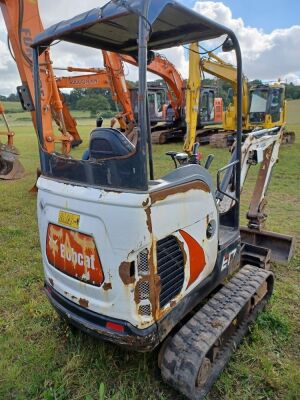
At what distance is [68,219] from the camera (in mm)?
2191

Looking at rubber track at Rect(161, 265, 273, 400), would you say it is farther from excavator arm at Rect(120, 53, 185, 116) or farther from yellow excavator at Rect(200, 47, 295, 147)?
yellow excavator at Rect(200, 47, 295, 147)

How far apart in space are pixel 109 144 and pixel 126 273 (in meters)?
0.77

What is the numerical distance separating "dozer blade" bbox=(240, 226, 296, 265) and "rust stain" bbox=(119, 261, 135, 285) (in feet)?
8.64

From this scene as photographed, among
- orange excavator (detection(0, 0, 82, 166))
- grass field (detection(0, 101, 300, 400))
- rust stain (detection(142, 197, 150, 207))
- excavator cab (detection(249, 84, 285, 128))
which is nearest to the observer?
rust stain (detection(142, 197, 150, 207))

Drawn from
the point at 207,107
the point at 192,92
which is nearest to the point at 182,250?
the point at 192,92

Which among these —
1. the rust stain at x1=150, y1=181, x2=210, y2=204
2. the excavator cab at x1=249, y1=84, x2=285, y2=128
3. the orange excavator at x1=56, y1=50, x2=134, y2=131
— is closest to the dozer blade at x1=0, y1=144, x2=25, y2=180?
the orange excavator at x1=56, y1=50, x2=134, y2=131

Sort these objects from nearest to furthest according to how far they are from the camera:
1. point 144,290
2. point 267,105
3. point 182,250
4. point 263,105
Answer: point 144,290 < point 182,250 < point 267,105 < point 263,105

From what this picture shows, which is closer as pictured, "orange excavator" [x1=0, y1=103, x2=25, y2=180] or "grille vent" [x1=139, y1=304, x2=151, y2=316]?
"grille vent" [x1=139, y1=304, x2=151, y2=316]

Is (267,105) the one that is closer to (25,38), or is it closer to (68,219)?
(25,38)

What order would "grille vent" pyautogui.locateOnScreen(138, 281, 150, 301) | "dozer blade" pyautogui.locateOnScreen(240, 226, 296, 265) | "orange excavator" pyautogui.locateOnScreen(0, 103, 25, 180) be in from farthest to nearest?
"orange excavator" pyautogui.locateOnScreen(0, 103, 25, 180), "dozer blade" pyautogui.locateOnScreen(240, 226, 296, 265), "grille vent" pyautogui.locateOnScreen(138, 281, 150, 301)

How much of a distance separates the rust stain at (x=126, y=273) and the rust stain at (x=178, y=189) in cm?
38

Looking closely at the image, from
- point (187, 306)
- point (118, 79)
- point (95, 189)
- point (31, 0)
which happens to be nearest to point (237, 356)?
point (187, 306)

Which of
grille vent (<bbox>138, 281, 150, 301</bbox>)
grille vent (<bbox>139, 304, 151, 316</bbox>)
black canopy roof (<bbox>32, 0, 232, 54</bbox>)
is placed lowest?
grille vent (<bbox>139, 304, 151, 316</bbox>)

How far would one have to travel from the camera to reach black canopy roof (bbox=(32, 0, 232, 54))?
186 cm
